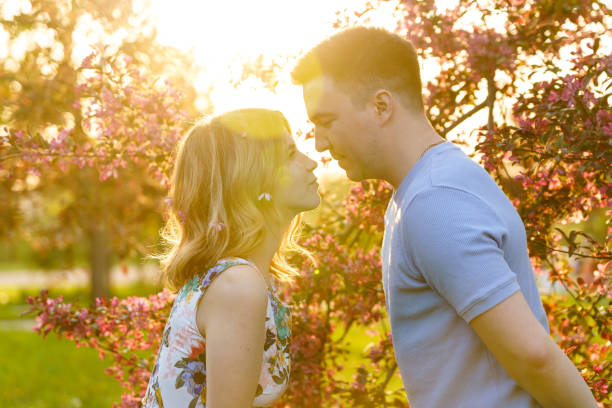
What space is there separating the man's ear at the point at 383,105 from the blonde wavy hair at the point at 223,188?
1.81 ft

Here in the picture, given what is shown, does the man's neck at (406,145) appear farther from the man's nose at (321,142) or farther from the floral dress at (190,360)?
Answer: the floral dress at (190,360)

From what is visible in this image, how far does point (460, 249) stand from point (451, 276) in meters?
0.07

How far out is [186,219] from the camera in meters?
2.35

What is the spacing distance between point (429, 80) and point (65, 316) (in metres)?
2.30

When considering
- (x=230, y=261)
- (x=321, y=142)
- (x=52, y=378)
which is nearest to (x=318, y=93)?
(x=321, y=142)

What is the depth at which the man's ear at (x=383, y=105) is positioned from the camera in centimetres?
193

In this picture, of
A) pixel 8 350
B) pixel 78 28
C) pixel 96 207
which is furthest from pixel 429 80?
pixel 8 350

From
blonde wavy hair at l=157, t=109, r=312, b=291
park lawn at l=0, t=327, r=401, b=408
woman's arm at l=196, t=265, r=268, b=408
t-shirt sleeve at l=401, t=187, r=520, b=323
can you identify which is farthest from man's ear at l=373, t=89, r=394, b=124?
park lawn at l=0, t=327, r=401, b=408

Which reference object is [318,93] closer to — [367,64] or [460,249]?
[367,64]

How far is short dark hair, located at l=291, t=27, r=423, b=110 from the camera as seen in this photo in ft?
6.36

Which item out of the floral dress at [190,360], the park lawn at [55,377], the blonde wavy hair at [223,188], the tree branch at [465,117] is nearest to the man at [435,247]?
the blonde wavy hair at [223,188]

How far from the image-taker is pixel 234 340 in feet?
6.30

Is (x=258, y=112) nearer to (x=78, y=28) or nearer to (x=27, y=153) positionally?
(x=27, y=153)

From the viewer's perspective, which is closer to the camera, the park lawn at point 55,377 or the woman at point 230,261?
the woman at point 230,261
